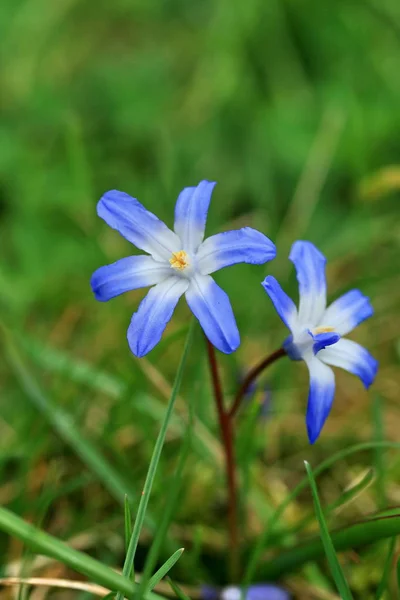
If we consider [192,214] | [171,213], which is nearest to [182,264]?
[192,214]

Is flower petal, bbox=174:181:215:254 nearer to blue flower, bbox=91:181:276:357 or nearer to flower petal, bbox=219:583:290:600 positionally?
blue flower, bbox=91:181:276:357

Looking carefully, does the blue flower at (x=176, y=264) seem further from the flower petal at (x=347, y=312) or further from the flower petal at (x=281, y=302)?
the flower petal at (x=347, y=312)

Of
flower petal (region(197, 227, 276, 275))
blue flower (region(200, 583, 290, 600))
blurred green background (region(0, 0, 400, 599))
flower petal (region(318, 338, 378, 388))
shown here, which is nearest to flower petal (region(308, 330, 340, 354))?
flower petal (region(318, 338, 378, 388))

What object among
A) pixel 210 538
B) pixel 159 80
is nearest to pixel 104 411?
pixel 210 538

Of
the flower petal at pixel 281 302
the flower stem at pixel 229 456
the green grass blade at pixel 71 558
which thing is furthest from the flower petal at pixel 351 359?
the green grass blade at pixel 71 558

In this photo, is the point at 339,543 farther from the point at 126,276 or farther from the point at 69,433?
the point at 69,433
